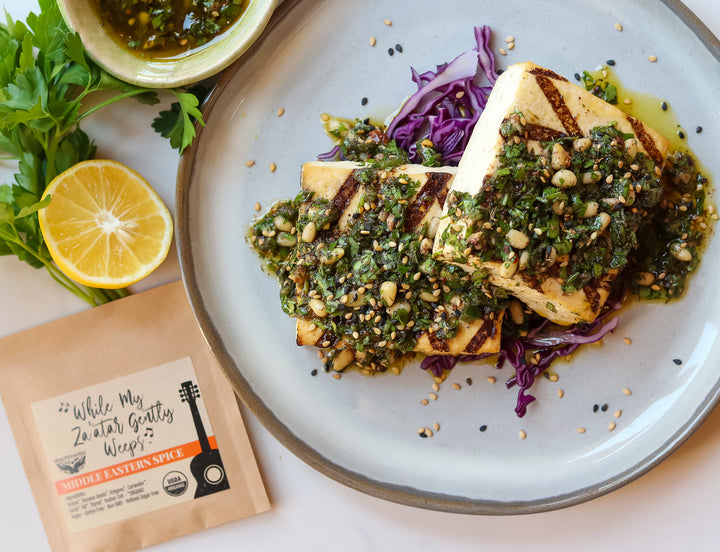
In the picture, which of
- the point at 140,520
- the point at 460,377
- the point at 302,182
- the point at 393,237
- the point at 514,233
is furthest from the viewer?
the point at 140,520

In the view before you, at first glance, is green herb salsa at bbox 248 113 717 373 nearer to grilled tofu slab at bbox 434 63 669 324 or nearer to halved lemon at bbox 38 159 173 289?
grilled tofu slab at bbox 434 63 669 324

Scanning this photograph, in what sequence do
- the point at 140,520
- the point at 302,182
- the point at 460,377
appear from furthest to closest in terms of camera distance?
the point at 140,520 < the point at 460,377 < the point at 302,182

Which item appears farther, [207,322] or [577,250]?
[207,322]

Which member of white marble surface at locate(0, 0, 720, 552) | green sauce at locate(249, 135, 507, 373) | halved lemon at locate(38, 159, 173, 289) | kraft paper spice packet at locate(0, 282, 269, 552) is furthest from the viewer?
kraft paper spice packet at locate(0, 282, 269, 552)

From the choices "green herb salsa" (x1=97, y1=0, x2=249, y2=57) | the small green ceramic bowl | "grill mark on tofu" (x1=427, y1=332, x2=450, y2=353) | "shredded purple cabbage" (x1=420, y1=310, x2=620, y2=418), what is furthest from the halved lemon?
"shredded purple cabbage" (x1=420, y1=310, x2=620, y2=418)

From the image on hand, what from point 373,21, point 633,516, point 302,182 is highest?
point 373,21

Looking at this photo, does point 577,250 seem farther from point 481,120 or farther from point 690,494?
point 690,494

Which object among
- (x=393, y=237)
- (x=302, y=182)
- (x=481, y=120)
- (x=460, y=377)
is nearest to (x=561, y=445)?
(x=460, y=377)
